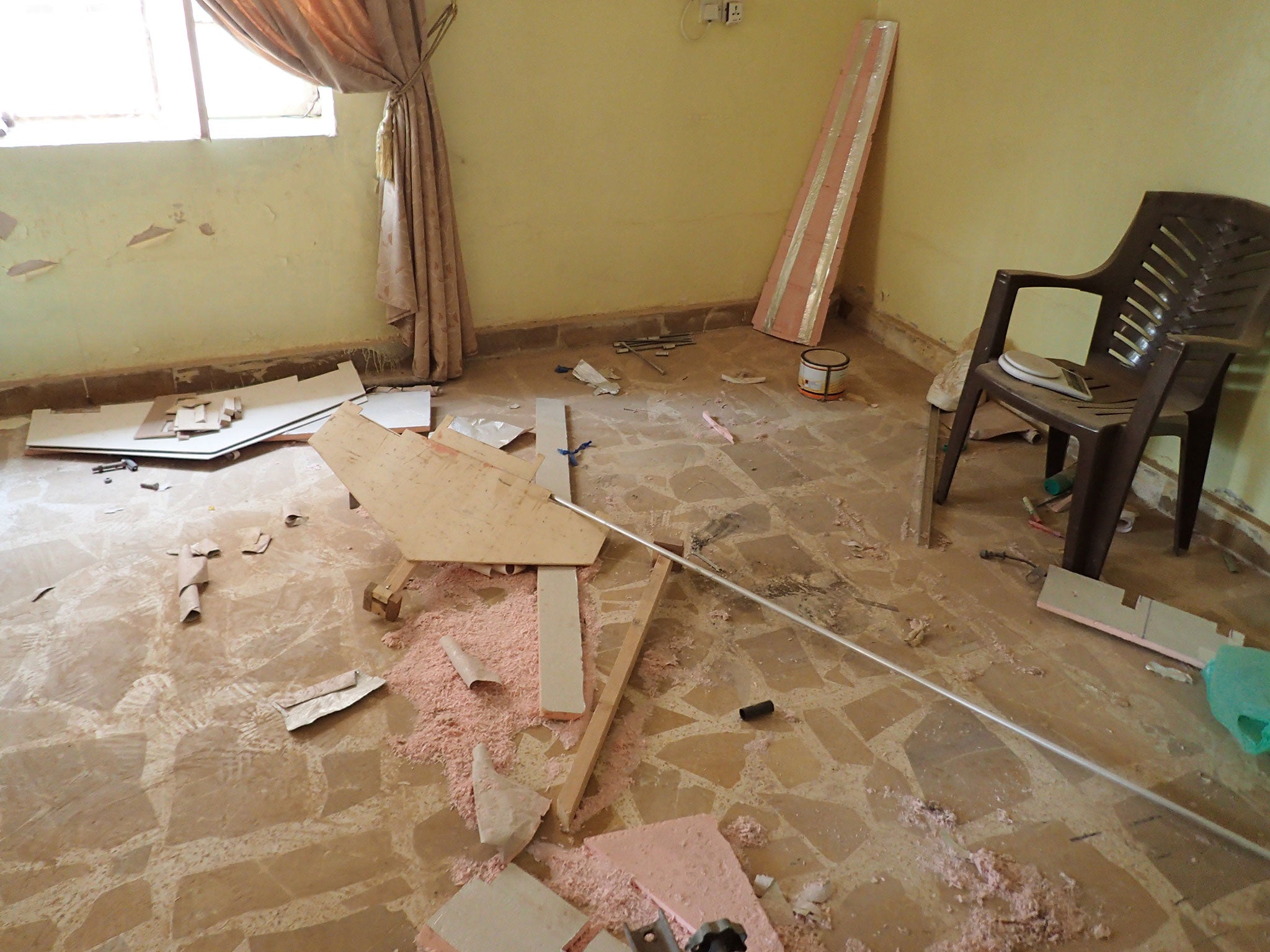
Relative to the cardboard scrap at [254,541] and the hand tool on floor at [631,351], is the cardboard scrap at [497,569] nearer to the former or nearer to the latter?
the cardboard scrap at [254,541]

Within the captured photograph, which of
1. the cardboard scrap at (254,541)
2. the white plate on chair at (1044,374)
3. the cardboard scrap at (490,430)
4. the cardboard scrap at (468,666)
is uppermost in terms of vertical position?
the white plate on chair at (1044,374)

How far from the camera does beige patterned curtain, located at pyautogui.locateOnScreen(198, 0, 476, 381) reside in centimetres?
345

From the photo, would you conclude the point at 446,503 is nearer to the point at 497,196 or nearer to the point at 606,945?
the point at 606,945

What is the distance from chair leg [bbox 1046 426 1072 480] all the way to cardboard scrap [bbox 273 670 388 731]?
103 inches

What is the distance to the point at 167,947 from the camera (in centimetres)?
177

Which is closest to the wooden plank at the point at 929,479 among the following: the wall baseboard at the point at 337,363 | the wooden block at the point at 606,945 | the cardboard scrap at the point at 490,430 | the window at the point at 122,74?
the wall baseboard at the point at 337,363

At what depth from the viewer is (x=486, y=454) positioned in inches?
123

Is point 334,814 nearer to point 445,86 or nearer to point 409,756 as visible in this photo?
point 409,756

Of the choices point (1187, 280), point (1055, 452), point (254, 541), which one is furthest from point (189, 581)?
point (1187, 280)

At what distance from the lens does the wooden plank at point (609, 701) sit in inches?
81.2

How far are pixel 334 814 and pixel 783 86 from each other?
13.3ft

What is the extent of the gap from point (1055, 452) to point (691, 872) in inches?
94.0

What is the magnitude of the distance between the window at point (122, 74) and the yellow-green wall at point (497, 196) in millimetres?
140

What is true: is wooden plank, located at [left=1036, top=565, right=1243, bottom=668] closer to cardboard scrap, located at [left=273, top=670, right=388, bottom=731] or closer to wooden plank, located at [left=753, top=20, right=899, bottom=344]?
cardboard scrap, located at [left=273, top=670, right=388, bottom=731]
